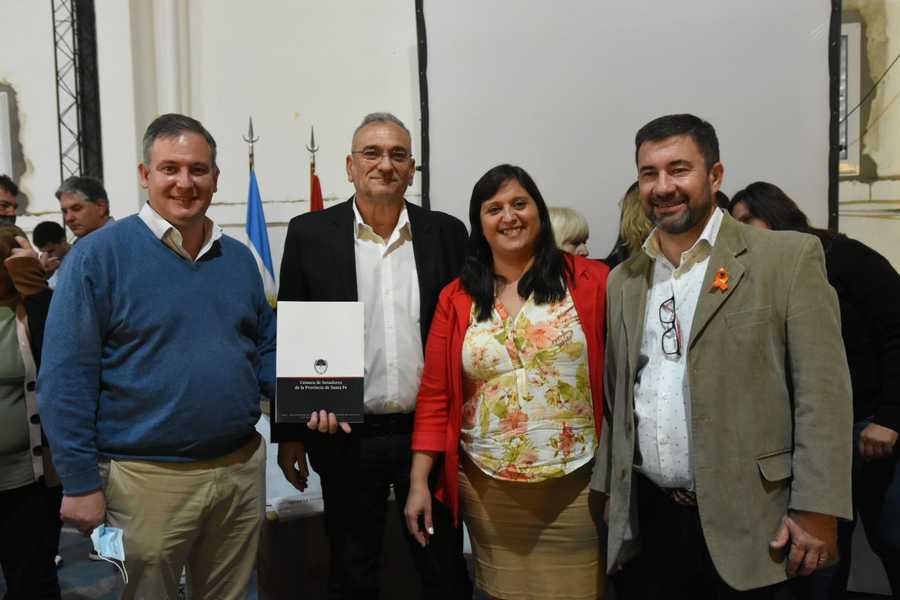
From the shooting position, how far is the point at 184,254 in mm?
1910

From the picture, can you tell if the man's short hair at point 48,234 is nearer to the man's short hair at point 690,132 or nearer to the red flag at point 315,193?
the red flag at point 315,193

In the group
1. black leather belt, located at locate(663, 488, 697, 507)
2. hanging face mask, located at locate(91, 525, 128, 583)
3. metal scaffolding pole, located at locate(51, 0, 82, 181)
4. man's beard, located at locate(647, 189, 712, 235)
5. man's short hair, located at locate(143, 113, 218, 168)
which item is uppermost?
metal scaffolding pole, located at locate(51, 0, 82, 181)

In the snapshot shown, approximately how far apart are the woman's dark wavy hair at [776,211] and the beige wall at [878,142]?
1.33 meters

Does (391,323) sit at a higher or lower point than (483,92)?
lower

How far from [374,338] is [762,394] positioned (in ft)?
3.65

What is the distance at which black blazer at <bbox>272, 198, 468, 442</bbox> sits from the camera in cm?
216

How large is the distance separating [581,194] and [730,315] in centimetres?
221

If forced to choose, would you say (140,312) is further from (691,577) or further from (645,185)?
(691,577)

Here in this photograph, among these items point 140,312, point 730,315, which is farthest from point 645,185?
point 140,312

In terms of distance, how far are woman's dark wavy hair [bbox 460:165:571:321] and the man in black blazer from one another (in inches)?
7.1

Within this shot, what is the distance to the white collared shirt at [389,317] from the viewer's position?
7.08 ft

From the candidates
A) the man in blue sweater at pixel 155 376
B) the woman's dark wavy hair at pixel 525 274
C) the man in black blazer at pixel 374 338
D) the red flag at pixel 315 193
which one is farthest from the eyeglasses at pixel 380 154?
the red flag at pixel 315 193

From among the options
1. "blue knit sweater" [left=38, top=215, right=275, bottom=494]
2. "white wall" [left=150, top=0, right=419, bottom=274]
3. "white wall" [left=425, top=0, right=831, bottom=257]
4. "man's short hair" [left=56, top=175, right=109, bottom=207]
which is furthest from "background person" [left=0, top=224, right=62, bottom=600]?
"white wall" [left=150, top=0, right=419, bottom=274]

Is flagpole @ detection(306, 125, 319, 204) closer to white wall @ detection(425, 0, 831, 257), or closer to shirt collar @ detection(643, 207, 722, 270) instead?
white wall @ detection(425, 0, 831, 257)
